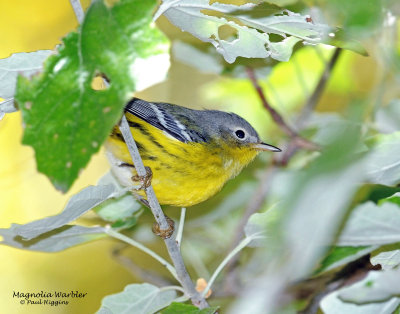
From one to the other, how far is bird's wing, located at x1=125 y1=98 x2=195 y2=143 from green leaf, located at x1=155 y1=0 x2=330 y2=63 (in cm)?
64

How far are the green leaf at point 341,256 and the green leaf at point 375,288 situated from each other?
0.16m

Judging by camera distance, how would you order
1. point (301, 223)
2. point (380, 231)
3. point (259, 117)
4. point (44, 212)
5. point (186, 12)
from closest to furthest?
point (301, 223)
point (380, 231)
point (186, 12)
point (259, 117)
point (44, 212)

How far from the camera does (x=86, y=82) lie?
808 mm

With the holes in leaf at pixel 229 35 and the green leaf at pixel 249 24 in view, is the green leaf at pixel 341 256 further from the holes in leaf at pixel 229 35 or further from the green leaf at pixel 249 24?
the holes in leaf at pixel 229 35

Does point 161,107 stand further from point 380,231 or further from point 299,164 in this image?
point 380,231

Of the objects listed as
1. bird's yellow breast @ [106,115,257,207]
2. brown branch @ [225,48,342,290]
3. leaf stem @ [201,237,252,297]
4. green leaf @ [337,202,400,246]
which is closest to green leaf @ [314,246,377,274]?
green leaf @ [337,202,400,246]

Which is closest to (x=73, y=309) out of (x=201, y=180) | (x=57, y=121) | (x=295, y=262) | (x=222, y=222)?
(x=222, y=222)

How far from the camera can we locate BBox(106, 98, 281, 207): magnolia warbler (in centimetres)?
195

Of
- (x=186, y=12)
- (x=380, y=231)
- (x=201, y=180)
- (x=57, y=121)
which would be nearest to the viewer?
(x=57, y=121)

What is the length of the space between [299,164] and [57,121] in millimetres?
1483

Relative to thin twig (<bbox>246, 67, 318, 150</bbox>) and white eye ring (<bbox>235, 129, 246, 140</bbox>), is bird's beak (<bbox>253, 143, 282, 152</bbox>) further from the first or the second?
thin twig (<bbox>246, 67, 318, 150</bbox>)

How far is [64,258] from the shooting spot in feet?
13.2

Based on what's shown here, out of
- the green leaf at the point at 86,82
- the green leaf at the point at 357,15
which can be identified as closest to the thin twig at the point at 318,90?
the green leaf at the point at 86,82

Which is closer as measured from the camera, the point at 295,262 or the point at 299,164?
the point at 295,262
